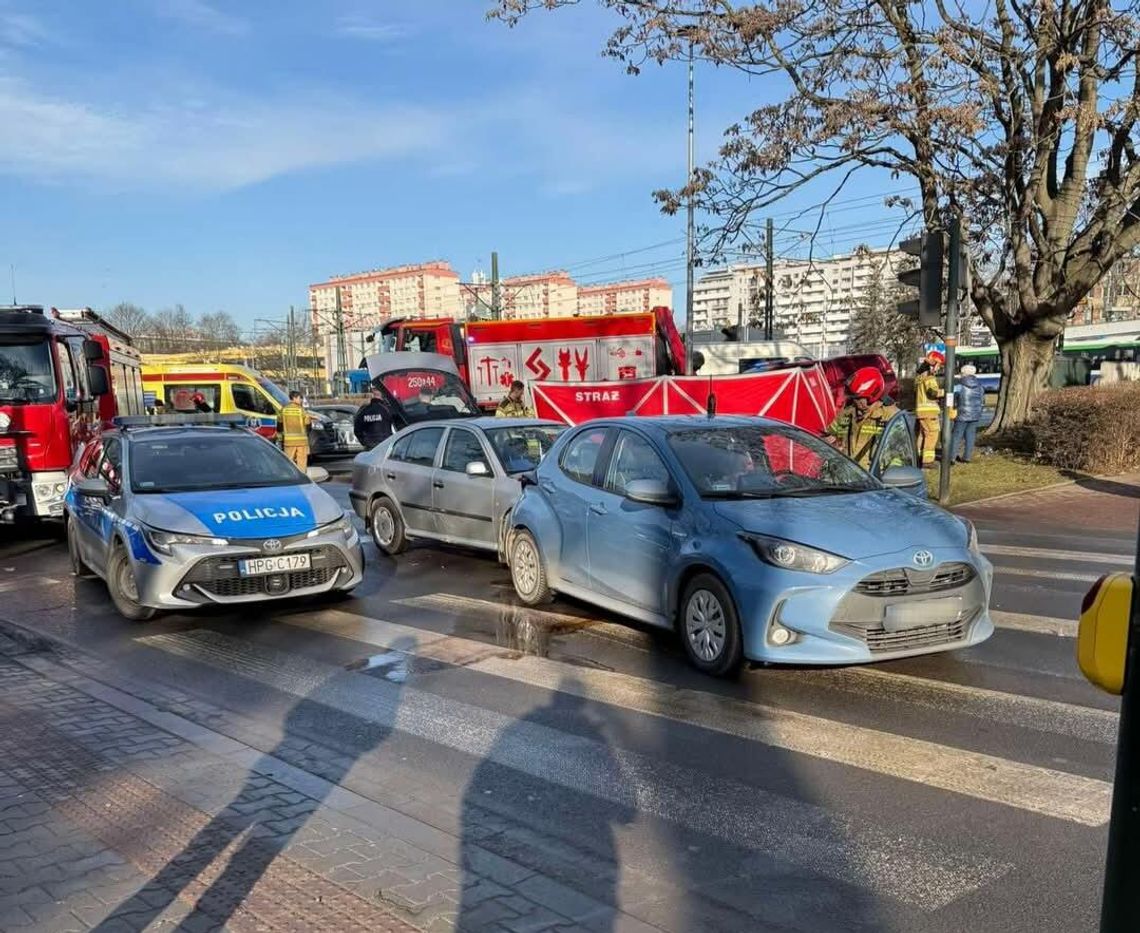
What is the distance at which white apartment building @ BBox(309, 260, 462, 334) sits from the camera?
109 metres

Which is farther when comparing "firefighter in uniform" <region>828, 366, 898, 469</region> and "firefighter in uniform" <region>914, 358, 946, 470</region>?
"firefighter in uniform" <region>914, 358, 946, 470</region>

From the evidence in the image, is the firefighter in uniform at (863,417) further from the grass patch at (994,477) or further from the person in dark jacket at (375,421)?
the person in dark jacket at (375,421)

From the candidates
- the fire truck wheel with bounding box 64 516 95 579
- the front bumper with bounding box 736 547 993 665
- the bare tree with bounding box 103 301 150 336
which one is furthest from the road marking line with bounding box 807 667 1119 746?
the bare tree with bounding box 103 301 150 336

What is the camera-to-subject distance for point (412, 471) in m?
11.0

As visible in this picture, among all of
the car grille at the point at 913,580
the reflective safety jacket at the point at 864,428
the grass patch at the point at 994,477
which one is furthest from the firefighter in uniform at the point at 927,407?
the car grille at the point at 913,580

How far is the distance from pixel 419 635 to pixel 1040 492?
10.8 meters

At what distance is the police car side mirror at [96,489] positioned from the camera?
28.0 ft

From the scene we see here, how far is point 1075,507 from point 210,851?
41.1 feet

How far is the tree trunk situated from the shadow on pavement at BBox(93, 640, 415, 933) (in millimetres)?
17013

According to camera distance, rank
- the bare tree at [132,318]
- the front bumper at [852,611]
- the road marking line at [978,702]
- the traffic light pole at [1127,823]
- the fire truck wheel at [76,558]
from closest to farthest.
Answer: the traffic light pole at [1127,823] < the road marking line at [978,702] < the front bumper at [852,611] < the fire truck wheel at [76,558] < the bare tree at [132,318]

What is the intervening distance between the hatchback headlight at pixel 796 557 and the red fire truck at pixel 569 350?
51.0 ft

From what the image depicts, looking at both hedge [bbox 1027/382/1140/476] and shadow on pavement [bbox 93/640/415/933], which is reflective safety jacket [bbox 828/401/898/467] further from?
shadow on pavement [bbox 93/640/415/933]

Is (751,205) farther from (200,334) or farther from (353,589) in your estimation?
(200,334)

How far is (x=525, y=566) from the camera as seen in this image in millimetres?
8305
